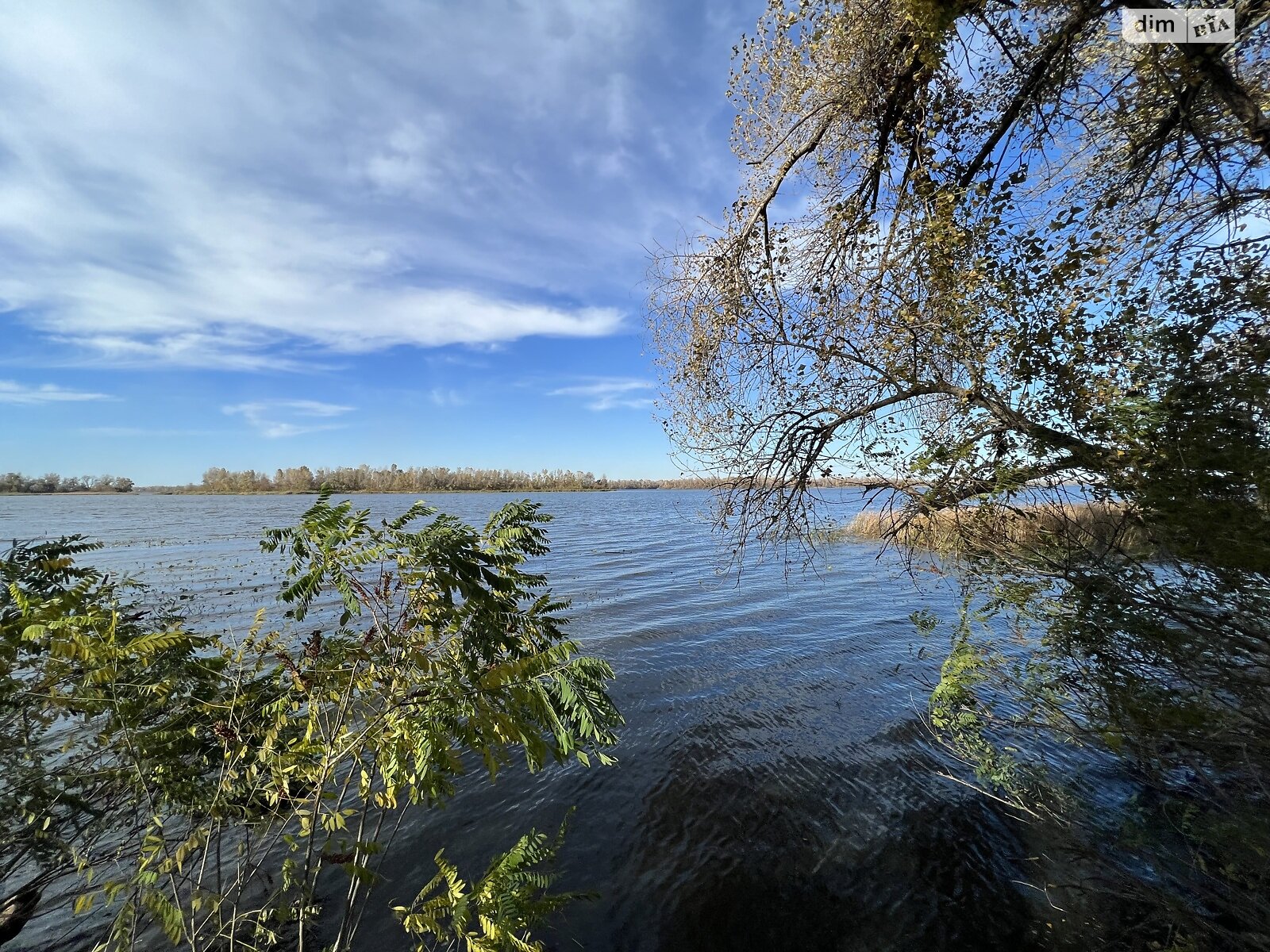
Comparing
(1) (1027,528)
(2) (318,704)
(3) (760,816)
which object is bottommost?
(3) (760,816)

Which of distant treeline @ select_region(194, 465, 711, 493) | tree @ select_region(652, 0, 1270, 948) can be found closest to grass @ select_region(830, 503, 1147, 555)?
tree @ select_region(652, 0, 1270, 948)

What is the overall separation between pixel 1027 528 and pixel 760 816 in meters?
4.50

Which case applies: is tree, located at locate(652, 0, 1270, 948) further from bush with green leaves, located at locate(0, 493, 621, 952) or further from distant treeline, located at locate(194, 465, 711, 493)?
distant treeline, located at locate(194, 465, 711, 493)

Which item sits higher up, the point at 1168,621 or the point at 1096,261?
the point at 1096,261

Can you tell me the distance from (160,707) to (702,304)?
5987 millimetres

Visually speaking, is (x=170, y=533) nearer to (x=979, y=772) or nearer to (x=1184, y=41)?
(x=979, y=772)

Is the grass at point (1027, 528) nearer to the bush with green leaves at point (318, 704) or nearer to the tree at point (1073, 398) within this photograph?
the tree at point (1073, 398)

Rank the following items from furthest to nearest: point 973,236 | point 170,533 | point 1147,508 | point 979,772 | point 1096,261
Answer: point 170,533
point 979,772
point 973,236
point 1096,261
point 1147,508

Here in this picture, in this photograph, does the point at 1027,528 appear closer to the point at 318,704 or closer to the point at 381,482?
the point at 318,704

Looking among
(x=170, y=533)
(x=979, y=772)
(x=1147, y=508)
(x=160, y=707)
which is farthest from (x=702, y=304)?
(x=170, y=533)

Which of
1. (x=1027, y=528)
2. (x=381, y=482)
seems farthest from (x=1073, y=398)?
(x=381, y=482)

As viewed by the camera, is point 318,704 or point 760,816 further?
point 760,816

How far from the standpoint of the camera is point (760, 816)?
20.9 feet

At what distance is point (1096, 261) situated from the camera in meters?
4.09
